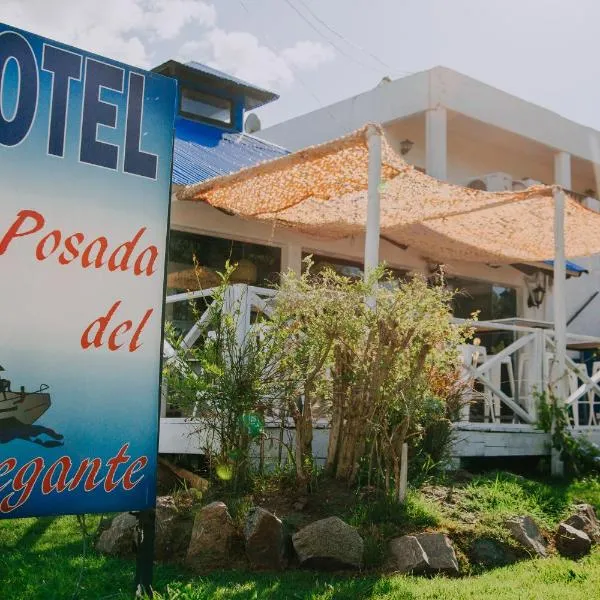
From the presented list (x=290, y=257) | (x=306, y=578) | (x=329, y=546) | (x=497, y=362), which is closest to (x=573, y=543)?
(x=329, y=546)

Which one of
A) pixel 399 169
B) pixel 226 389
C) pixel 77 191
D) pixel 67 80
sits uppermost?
pixel 399 169

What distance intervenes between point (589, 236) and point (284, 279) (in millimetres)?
5809

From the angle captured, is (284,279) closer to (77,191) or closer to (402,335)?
(402,335)

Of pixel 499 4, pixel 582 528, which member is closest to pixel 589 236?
pixel 499 4

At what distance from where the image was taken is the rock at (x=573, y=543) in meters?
4.99

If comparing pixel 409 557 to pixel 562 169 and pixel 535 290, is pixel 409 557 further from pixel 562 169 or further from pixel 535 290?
pixel 562 169

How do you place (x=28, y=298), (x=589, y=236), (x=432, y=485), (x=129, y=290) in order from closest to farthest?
(x=28, y=298) < (x=129, y=290) < (x=432, y=485) < (x=589, y=236)

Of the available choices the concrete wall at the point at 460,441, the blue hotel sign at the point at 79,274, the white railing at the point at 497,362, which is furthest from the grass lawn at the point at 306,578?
the white railing at the point at 497,362

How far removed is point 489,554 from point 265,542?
137cm

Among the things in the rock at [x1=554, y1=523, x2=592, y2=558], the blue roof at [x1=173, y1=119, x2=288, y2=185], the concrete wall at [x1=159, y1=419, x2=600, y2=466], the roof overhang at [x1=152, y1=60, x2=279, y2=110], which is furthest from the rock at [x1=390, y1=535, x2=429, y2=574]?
the roof overhang at [x1=152, y1=60, x2=279, y2=110]

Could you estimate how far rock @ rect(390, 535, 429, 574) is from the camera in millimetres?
4387

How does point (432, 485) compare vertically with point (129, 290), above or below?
below

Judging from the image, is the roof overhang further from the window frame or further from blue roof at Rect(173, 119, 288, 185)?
blue roof at Rect(173, 119, 288, 185)

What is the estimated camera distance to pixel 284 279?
5.34 metres
